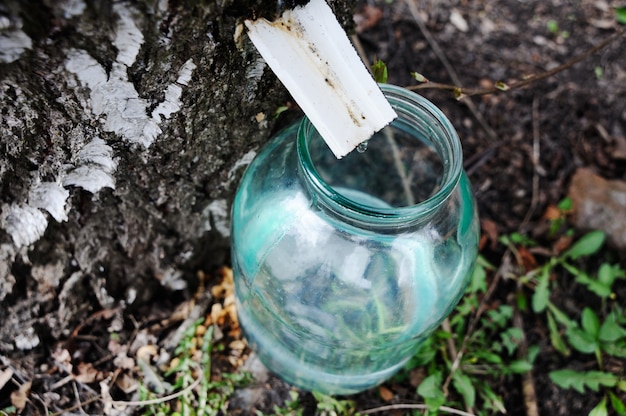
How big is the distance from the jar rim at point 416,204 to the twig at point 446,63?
38.6 inches

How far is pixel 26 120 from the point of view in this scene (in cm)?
118

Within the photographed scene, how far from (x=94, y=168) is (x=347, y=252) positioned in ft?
1.78

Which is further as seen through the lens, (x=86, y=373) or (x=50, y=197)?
(x=86, y=373)

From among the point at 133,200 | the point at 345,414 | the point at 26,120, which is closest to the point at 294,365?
the point at 345,414

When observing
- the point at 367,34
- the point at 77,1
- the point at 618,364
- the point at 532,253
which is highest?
the point at 77,1

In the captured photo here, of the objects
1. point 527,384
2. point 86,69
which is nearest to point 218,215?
point 86,69

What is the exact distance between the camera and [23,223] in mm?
1392

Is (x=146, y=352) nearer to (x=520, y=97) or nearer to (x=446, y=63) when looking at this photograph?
(x=446, y=63)

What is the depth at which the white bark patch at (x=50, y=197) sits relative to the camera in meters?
1.32

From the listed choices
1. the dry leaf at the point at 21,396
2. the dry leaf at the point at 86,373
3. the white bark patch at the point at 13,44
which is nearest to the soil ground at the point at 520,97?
the dry leaf at the point at 86,373

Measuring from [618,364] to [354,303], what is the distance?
3.39 ft

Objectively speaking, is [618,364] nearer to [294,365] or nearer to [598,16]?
[294,365]

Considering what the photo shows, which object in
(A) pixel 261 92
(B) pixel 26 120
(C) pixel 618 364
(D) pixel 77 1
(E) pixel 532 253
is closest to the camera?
(D) pixel 77 1

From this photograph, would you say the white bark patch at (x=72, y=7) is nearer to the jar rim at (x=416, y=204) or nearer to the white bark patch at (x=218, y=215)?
the jar rim at (x=416, y=204)
